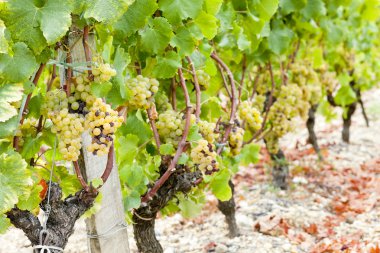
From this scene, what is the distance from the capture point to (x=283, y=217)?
4.86 m

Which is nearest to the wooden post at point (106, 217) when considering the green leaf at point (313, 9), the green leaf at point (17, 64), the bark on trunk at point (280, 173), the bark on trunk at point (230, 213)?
the green leaf at point (17, 64)

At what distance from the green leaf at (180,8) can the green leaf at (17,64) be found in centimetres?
75

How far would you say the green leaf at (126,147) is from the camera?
2.96 meters

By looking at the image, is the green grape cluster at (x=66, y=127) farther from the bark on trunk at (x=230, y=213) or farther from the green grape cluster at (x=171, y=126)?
the bark on trunk at (x=230, y=213)

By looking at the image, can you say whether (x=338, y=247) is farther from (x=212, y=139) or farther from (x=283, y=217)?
(x=212, y=139)

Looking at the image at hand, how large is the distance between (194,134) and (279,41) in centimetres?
171

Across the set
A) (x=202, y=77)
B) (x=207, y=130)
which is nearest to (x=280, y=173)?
(x=202, y=77)

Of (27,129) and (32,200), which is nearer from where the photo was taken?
(32,200)

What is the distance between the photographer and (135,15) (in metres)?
2.39

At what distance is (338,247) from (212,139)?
151 cm

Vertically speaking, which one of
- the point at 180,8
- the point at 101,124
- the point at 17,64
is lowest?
the point at 101,124

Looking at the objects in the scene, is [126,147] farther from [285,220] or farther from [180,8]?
[285,220]

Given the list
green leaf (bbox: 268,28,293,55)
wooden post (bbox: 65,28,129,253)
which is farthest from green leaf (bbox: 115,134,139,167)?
green leaf (bbox: 268,28,293,55)

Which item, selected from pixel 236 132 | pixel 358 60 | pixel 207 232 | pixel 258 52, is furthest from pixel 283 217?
pixel 358 60
